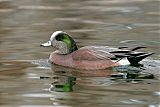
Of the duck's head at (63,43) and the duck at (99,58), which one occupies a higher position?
the duck's head at (63,43)

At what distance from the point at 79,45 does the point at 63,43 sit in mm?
1245

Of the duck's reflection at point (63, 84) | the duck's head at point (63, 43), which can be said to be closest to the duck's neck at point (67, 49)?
the duck's head at point (63, 43)

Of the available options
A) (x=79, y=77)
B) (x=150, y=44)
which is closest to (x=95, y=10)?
(x=150, y=44)

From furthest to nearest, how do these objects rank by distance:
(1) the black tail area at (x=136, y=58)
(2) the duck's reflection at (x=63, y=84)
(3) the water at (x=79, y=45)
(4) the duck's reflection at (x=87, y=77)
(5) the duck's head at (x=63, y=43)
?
(5) the duck's head at (x=63, y=43), (1) the black tail area at (x=136, y=58), (4) the duck's reflection at (x=87, y=77), (2) the duck's reflection at (x=63, y=84), (3) the water at (x=79, y=45)

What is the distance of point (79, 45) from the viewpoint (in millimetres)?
11906

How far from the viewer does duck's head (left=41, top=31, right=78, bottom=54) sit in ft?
34.9

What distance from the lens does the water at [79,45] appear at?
8.13 m

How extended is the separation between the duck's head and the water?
315mm

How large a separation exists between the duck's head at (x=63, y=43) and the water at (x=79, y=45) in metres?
0.32

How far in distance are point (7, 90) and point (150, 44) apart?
12.7 ft

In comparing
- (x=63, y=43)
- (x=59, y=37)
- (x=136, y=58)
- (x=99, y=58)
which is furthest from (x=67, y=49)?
(x=136, y=58)

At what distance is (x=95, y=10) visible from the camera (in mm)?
16156

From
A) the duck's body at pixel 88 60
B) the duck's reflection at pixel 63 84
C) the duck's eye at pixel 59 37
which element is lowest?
the duck's reflection at pixel 63 84

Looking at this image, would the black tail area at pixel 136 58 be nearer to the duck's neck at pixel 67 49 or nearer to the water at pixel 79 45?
the water at pixel 79 45
